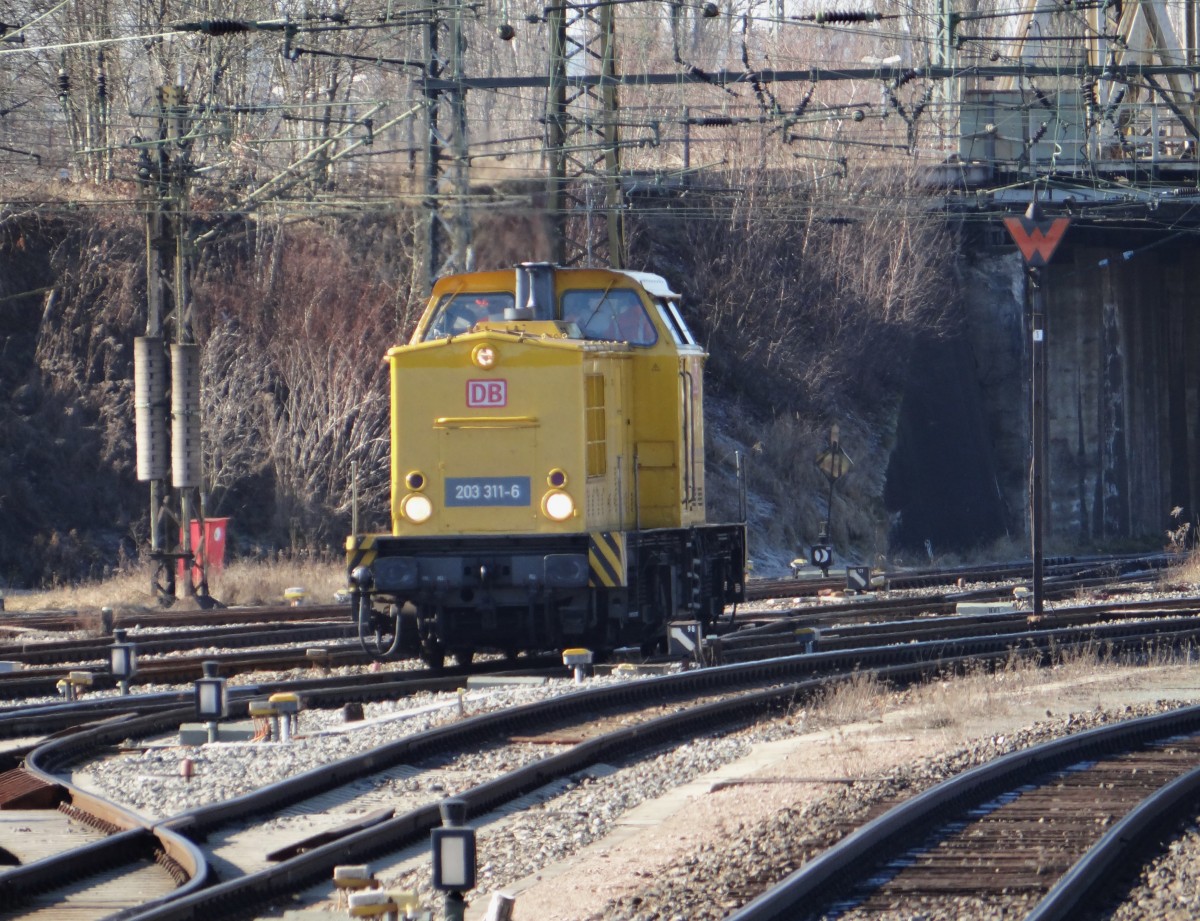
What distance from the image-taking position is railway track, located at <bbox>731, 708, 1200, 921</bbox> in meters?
6.34

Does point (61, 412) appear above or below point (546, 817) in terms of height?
above

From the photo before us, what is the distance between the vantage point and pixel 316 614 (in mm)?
20016

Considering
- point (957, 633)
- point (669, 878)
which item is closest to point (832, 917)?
point (669, 878)

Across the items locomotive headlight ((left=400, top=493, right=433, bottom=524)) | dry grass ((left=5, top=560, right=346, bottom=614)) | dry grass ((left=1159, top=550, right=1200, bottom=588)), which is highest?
locomotive headlight ((left=400, top=493, right=433, bottom=524))

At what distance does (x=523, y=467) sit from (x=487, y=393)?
67 centimetres

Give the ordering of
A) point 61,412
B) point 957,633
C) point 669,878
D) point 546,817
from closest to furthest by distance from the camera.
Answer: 1. point 669,878
2. point 546,817
3. point 957,633
4. point 61,412

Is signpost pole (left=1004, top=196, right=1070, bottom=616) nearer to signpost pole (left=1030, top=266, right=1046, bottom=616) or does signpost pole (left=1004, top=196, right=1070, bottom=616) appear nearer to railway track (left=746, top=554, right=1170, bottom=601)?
signpost pole (left=1030, top=266, right=1046, bottom=616)

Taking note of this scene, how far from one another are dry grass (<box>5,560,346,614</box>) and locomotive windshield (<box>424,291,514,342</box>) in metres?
9.13

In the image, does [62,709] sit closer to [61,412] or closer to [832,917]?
[832,917]

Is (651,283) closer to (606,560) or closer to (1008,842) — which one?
(606,560)

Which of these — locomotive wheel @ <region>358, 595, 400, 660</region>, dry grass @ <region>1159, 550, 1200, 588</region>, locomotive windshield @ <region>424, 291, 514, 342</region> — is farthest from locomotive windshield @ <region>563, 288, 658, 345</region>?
dry grass @ <region>1159, 550, 1200, 588</region>

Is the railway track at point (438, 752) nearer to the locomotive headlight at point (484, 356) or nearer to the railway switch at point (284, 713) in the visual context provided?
the railway switch at point (284, 713)

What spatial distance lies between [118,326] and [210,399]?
9.70ft

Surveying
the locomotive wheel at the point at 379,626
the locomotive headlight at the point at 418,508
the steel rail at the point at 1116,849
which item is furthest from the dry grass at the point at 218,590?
the steel rail at the point at 1116,849
